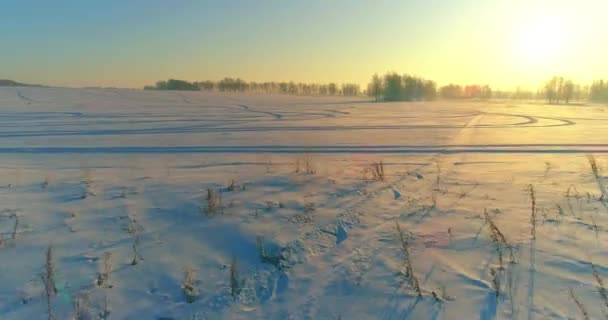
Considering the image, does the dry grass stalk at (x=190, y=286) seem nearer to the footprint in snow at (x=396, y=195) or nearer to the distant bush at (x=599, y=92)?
the footprint in snow at (x=396, y=195)

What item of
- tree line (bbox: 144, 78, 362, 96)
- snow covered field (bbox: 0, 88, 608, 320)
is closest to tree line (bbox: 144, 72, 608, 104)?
tree line (bbox: 144, 78, 362, 96)

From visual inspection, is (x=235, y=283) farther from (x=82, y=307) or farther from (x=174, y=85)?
(x=174, y=85)

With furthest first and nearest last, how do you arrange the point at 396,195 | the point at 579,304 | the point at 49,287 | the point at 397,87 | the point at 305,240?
the point at 397,87, the point at 396,195, the point at 305,240, the point at 49,287, the point at 579,304

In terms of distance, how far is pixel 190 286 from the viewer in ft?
9.88

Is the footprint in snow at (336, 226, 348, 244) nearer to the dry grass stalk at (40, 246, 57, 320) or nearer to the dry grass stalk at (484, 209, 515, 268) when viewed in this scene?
the dry grass stalk at (484, 209, 515, 268)

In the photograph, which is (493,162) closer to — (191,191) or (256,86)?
(191,191)

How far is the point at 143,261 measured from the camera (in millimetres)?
3473

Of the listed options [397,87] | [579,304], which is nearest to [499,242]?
[579,304]

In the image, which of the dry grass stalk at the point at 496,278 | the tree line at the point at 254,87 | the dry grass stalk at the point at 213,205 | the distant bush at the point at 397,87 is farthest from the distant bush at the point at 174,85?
the dry grass stalk at the point at 496,278

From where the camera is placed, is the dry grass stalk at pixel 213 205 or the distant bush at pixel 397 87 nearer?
the dry grass stalk at pixel 213 205

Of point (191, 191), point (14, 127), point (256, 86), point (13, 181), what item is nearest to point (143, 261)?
point (191, 191)

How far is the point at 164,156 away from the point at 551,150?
11263 mm

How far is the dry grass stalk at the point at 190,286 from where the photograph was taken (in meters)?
2.92

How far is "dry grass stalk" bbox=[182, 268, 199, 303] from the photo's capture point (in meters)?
2.92
